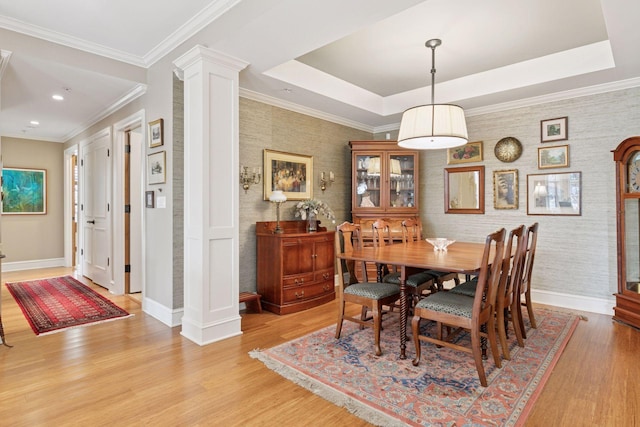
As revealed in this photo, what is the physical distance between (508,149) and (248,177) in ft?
10.9

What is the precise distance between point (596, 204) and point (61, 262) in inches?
348

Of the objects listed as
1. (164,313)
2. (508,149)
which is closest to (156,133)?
(164,313)

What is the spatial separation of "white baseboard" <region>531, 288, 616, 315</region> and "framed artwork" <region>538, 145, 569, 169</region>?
1.55 m

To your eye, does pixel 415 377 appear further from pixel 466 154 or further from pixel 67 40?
pixel 67 40

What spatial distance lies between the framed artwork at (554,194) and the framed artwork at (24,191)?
327 inches

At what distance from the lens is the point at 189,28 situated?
3033 mm

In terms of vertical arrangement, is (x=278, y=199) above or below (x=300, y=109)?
below

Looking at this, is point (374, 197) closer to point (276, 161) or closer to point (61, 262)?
point (276, 161)

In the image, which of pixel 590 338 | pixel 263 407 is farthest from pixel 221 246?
pixel 590 338

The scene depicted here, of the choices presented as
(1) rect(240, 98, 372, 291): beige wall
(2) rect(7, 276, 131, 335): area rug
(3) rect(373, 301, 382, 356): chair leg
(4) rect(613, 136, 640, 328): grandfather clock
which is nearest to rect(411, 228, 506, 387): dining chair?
(3) rect(373, 301, 382, 356): chair leg

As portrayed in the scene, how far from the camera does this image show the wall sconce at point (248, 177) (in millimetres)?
4020

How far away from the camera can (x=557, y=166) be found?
4156 millimetres

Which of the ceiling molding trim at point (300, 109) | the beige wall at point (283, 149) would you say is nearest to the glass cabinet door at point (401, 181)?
the beige wall at point (283, 149)

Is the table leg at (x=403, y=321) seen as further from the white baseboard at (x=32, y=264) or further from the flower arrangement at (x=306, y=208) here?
the white baseboard at (x=32, y=264)
